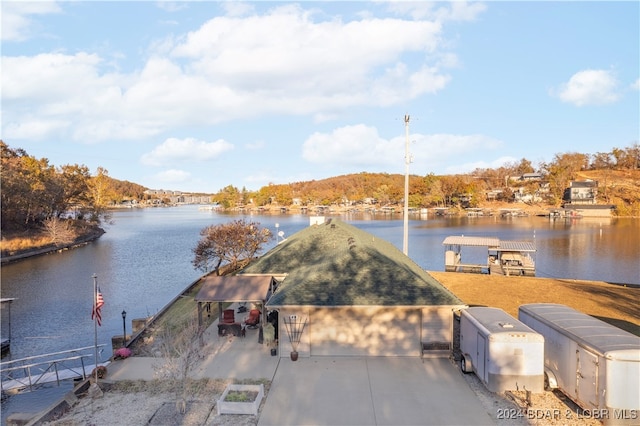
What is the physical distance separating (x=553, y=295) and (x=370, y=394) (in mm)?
15953

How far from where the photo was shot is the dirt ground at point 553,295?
1927cm

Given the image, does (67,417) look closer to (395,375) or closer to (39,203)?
(395,375)

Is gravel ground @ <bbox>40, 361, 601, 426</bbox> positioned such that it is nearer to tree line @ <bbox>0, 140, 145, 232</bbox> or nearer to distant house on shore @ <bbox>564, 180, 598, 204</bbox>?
tree line @ <bbox>0, 140, 145, 232</bbox>

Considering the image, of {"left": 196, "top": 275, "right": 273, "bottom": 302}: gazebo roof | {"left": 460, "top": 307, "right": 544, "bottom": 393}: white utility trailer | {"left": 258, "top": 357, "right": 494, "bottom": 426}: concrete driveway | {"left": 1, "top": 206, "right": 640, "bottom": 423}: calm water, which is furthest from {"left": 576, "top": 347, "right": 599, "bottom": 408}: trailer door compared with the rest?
{"left": 1, "top": 206, "right": 640, "bottom": 423}: calm water

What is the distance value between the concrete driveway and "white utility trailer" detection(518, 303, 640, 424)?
250cm

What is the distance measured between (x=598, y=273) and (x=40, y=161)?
84357 mm

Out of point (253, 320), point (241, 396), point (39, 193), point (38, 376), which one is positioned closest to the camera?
point (241, 396)

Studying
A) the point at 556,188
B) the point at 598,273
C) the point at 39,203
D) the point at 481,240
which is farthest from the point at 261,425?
the point at 556,188

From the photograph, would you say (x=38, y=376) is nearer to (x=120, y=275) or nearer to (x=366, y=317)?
(x=366, y=317)

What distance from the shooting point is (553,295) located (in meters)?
22.7

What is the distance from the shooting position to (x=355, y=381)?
1261 centimetres

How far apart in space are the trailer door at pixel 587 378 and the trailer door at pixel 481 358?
7.54 feet

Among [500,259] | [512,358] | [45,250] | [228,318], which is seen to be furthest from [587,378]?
[45,250]

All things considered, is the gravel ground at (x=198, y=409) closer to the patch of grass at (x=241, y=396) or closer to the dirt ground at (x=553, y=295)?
the patch of grass at (x=241, y=396)
